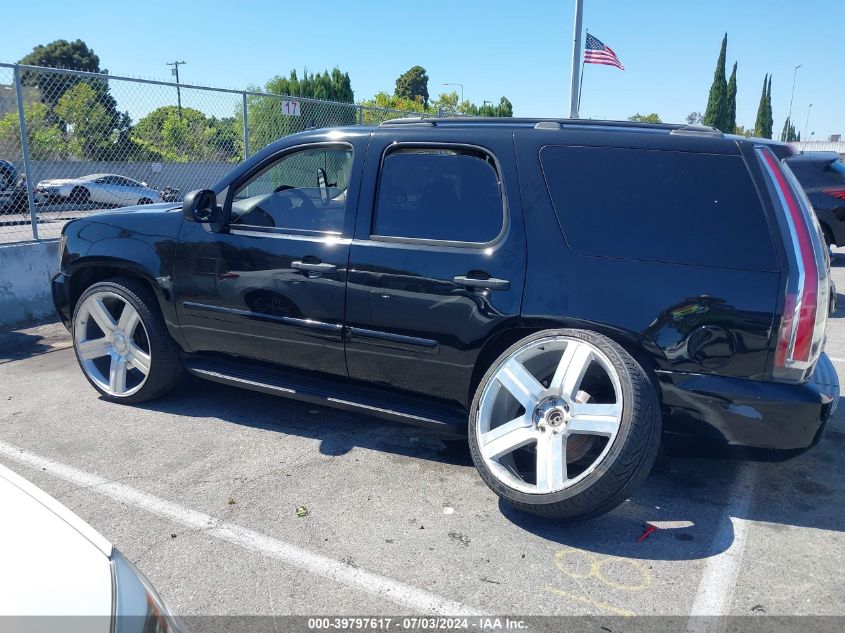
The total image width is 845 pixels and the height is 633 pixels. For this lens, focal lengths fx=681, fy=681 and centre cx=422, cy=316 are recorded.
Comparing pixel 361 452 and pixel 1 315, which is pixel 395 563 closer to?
pixel 361 452

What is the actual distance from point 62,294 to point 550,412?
3632 mm

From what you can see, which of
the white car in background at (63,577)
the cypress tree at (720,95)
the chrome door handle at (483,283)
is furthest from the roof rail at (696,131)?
the cypress tree at (720,95)

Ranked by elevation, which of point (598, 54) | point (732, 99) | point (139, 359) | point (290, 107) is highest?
point (732, 99)

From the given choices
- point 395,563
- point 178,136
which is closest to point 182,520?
point 395,563

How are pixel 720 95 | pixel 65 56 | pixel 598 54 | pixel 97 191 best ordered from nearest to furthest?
pixel 97 191
pixel 598 54
pixel 720 95
pixel 65 56

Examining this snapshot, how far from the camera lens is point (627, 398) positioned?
118 inches

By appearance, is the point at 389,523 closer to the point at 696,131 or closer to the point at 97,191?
the point at 696,131

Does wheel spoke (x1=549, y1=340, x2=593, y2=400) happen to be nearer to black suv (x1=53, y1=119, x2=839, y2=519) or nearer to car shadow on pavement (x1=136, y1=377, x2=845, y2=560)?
black suv (x1=53, y1=119, x2=839, y2=519)

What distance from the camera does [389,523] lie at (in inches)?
127

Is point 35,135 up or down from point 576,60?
down

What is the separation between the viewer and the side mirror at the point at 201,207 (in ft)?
13.6

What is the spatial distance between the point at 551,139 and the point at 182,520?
2.61m

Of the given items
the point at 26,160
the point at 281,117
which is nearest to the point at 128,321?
the point at 26,160

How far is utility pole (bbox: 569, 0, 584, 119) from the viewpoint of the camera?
1277cm
